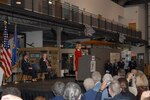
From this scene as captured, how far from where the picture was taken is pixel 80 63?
1047 cm

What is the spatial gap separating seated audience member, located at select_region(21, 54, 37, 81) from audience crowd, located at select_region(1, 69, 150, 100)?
6.25 m

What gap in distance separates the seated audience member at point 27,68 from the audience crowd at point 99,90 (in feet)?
20.5

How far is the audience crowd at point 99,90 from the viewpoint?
9.98ft

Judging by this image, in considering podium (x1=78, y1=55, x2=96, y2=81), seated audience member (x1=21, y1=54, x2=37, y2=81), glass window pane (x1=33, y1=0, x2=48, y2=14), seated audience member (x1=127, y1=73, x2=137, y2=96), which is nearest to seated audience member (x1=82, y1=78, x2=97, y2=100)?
seated audience member (x1=127, y1=73, x2=137, y2=96)

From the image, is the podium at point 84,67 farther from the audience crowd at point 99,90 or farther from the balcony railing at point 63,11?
the audience crowd at point 99,90

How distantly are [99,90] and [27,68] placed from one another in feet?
25.3

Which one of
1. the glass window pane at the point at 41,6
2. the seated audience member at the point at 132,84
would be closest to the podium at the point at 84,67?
the glass window pane at the point at 41,6

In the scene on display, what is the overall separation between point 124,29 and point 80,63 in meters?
14.9

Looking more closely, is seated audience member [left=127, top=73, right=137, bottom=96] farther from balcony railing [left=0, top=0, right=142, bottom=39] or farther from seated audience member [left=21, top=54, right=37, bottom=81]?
balcony railing [left=0, top=0, right=142, bottom=39]

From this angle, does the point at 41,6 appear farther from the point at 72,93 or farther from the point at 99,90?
the point at 72,93

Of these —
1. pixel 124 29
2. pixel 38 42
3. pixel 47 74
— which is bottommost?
pixel 47 74

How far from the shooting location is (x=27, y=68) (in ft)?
36.9

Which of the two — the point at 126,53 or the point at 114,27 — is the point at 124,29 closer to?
the point at 114,27

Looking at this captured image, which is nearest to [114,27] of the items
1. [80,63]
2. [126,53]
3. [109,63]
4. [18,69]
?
[126,53]
